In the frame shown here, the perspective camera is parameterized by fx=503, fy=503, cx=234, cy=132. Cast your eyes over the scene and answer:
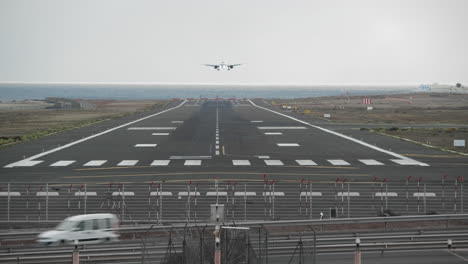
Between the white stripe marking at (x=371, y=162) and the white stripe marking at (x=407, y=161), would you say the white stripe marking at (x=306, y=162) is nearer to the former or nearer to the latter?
the white stripe marking at (x=371, y=162)

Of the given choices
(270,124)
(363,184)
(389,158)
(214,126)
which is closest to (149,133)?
(214,126)

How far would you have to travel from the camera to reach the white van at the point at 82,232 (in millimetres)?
26406

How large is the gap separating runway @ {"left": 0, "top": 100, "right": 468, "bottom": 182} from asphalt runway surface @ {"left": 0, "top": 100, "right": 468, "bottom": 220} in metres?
0.11

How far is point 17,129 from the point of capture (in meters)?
96.6

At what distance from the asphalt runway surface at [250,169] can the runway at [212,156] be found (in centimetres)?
11

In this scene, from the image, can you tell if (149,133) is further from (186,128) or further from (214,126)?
(214,126)

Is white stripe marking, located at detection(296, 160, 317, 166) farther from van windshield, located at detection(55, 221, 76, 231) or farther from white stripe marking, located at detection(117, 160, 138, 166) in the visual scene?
van windshield, located at detection(55, 221, 76, 231)

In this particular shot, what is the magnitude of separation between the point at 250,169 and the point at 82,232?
24893mm

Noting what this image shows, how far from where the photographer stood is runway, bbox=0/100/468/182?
1928 inches

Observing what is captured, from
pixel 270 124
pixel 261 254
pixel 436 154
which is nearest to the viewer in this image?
pixel 261 254

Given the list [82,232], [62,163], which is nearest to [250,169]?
[62,163]

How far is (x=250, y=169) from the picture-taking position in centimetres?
4962

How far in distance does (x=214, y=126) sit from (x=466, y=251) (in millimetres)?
77647

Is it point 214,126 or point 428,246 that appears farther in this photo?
point 214,126
